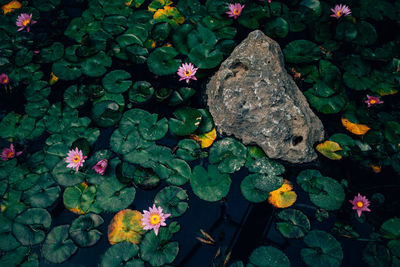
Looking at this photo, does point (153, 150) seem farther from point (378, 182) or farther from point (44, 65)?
point (378, 182)

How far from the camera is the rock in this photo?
2.22 m

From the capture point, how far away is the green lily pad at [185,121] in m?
2.47

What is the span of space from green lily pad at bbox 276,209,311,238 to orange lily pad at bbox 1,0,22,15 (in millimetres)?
4642

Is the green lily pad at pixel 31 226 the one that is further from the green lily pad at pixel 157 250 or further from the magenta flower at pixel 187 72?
the magenta flower at pixel 187 72

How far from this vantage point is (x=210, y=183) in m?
2.25

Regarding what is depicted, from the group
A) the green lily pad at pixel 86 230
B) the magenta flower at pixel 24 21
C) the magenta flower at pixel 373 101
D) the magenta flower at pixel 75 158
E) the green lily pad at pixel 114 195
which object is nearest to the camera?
the green lily pad at pixel 86 230

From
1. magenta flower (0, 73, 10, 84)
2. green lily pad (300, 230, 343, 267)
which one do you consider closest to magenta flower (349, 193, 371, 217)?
green lily pad (300, 230, 343, 267)

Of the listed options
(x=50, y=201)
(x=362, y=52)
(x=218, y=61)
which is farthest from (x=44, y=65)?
(x=362, y=52)

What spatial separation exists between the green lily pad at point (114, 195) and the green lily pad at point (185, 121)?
0.75 meters

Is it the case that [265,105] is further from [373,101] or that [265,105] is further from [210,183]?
[373,101]

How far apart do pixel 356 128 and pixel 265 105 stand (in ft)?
3.64


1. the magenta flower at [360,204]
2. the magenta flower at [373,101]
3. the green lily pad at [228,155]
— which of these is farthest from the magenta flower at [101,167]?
the magenta flower at [373,101]

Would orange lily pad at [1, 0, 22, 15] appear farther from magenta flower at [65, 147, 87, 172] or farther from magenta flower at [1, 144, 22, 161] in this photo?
magenta flower at [65, 147, 87, 172]

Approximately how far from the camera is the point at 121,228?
208 cm
